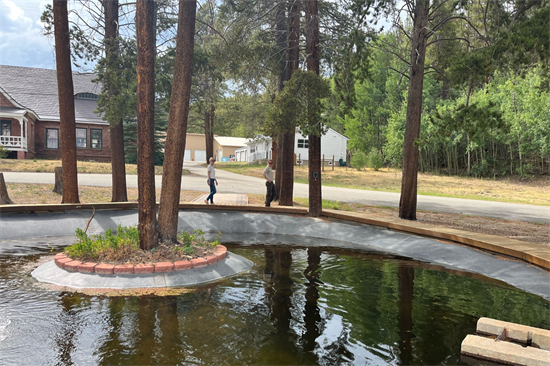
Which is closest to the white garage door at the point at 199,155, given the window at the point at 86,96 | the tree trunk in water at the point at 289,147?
the window at the point at 86,96

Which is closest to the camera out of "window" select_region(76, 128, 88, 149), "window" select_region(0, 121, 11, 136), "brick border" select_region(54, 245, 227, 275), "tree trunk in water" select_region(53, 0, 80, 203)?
"brick border" select_region(54, 245, 227, 275)

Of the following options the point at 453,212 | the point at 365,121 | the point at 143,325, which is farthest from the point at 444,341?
the point at 365,121

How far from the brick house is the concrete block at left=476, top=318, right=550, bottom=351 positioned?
3090 cm

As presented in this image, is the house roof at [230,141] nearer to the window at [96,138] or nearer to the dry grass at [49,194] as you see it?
the window at [96,138]

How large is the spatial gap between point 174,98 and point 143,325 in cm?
386

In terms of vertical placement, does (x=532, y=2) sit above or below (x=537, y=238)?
above

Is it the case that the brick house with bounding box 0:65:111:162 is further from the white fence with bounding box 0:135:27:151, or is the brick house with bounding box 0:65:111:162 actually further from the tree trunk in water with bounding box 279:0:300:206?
the tree trunk in water with bounding box 279:0:300:206

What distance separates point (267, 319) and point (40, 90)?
35.7 m

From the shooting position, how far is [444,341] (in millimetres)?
4137

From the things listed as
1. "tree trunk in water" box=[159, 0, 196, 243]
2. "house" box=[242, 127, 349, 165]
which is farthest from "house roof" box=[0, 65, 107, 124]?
"tree trunk in water" box=[159, 0, 196, 243]

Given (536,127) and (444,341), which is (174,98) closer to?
(444,341)

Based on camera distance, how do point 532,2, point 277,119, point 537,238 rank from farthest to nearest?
point 277,119
point 537,238
point 532,2

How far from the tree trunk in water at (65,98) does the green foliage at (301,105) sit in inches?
217

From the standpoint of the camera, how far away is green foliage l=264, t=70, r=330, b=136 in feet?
35.5
